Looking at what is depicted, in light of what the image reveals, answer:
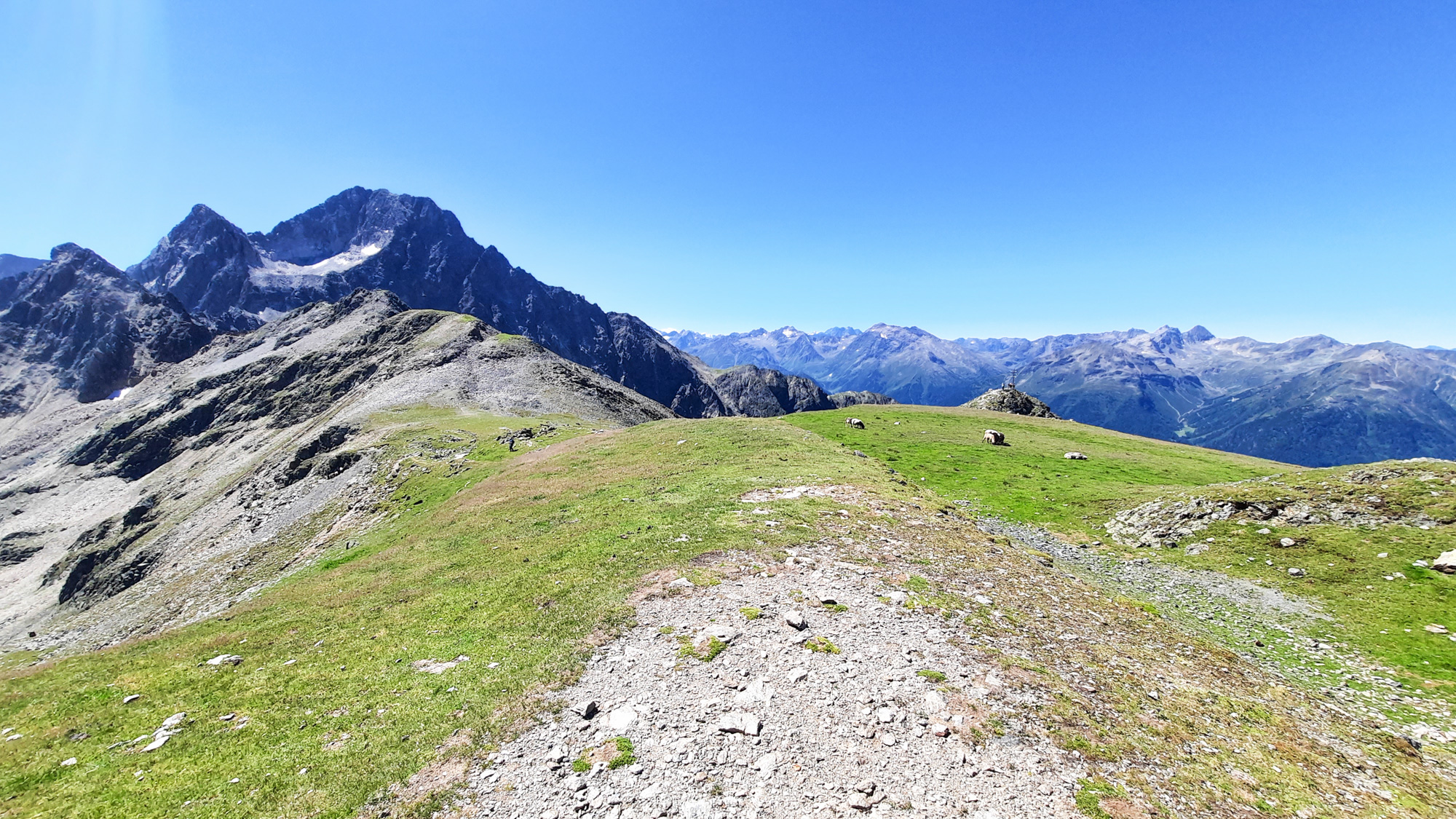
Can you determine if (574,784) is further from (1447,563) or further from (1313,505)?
(1313,505)

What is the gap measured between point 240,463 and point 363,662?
123037mm

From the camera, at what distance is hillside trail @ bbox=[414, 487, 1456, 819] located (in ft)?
33.4

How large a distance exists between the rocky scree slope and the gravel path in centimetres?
4072

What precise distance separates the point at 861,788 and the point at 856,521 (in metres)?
16.8

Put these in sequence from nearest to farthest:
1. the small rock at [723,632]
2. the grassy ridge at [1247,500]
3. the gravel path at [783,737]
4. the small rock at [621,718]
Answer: the gravel path at [783,737] → the small rock at [621,718] → the small rock at [723,632] → the grassy ridge at [1247,500]

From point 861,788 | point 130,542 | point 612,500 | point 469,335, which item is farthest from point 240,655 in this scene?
point 469,335

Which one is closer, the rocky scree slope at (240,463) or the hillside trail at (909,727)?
the hillside trail at (909,727)

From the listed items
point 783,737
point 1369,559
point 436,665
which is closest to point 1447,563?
point 1369,559

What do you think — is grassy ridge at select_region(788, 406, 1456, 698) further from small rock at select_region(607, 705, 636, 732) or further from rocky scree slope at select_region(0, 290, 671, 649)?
rocky scree slope at select_region(0, 290, 671, 649)

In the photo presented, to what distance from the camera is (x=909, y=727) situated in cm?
1178

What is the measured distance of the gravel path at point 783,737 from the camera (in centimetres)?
1006

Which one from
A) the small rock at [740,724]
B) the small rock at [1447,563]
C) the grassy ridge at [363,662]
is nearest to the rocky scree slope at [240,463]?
the grassy ridge at [363,662]

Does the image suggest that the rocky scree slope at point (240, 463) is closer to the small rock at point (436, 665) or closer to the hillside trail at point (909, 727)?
the small rock at point (436, 665)

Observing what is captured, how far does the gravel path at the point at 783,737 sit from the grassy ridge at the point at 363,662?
7.07 ft
